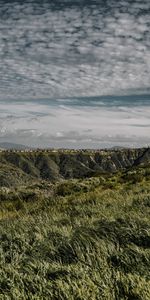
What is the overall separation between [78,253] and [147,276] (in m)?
1.85

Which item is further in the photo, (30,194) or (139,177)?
(139,177)

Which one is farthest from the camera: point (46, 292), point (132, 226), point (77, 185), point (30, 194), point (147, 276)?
point (77, 185)

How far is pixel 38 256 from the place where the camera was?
288 inches

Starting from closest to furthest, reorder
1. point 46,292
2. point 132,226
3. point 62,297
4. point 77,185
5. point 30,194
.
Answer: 1. point 62,297
2. point 46,292
3. point 132,226
4. point 30,194
5. point 77,185

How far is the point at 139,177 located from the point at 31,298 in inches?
1475

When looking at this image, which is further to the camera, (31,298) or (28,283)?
(28,283)

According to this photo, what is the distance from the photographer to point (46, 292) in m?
5.09

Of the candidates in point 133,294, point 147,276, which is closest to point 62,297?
point 133,294

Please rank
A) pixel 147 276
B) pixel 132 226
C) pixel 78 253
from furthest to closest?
1. pixel 132 226
2. pixel 78 253
3. pixel 147 276

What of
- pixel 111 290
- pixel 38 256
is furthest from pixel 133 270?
pixel 38 256

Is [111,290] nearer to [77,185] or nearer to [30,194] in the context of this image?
[30,194]

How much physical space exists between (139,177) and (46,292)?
37.3 meters

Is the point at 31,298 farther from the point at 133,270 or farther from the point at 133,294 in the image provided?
the point at 133,270

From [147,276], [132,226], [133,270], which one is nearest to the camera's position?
[147,276]
